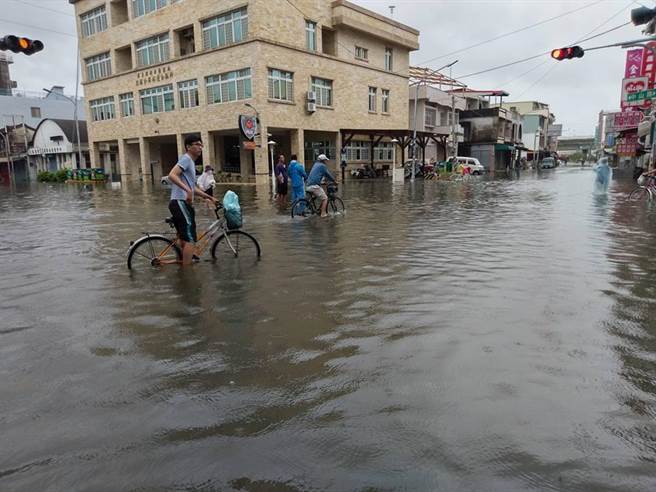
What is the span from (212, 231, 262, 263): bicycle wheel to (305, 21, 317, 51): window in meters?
29.5

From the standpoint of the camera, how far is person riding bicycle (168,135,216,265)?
6.73 m

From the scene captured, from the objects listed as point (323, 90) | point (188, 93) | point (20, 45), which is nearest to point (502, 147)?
point (323, 90)

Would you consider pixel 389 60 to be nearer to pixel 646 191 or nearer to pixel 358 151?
pixel 358 151

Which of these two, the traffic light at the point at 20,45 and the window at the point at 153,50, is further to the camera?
the window at the point at 153,50

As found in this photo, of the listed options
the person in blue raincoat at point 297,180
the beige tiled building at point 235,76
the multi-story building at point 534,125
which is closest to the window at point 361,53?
the beige tiled building at point 235,76

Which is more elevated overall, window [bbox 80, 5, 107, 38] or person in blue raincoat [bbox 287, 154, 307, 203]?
window [bbox 80, 5, 107, 38]

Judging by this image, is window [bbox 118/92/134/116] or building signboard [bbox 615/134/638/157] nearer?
window [bbox 118/92/134/116]

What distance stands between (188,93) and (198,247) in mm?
30952

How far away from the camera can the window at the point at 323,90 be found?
1391 inches

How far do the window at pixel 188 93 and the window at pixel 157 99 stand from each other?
115 centimetres

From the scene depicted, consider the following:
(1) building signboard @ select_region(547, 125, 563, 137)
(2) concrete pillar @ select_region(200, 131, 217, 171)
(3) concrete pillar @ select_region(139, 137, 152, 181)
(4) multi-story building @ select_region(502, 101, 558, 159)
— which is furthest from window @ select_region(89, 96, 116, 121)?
(1) building signboard @ select_region(547, 125, 563, 137)

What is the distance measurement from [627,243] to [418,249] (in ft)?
13.2

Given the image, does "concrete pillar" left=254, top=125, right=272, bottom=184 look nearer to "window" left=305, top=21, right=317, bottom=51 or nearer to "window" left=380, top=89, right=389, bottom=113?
Answer: "window" left=305, top=21, right=317, bottom=51

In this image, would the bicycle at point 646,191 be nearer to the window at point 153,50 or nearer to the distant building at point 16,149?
the window at point 153,50
